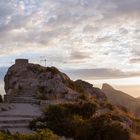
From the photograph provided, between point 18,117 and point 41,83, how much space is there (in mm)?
13035

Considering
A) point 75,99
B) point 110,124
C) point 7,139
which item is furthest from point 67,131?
point 75,99

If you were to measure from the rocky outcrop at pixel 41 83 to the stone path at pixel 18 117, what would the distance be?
4497 mm

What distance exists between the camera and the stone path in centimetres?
2284

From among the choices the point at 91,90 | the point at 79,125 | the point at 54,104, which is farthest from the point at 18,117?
the point at 91,90

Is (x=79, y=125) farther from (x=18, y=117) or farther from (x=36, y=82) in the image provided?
(x=36, y=82)

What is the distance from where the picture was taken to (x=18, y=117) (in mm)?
26672

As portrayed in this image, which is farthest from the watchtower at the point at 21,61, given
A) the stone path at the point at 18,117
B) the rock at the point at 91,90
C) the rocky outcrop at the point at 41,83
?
the stone path at the point at 18,117

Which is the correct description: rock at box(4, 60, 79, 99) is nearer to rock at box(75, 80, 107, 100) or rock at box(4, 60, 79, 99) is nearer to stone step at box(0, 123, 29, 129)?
rock at box(75, 80, 107, 100)

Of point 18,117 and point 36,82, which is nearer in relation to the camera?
point 18,117

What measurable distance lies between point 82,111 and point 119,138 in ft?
19.5

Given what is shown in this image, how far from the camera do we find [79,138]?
790 inches

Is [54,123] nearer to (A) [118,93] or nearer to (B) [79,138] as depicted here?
(B) [79,138]

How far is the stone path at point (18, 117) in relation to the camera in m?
22.8

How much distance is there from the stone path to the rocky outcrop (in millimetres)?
4497
